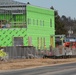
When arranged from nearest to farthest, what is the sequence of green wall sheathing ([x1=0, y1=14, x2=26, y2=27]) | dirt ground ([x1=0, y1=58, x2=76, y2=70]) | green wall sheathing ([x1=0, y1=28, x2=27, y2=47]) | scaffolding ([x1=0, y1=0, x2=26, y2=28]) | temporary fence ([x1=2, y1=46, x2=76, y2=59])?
dirt ground ([x1=0, y1=58, x2=76, y2=70]), temporary fence ([x1=2, y1=46, x2=76, y2=59]), green wall sheathing ([x1=0, y1=28, x2=27, y2=47]), scaffolding ([x1=0, y1=0, x2=26, y2=28]), green wall sheathing ([x1=0, y1=14, x2=26, y2=27])

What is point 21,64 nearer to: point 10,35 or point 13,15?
point 10,35

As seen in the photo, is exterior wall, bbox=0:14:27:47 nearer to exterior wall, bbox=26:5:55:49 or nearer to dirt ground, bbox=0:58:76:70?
exterior wall, bbox=26:5:55:49

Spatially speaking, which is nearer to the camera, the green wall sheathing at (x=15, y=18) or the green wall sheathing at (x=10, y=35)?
the green wall sheathing at (x=10, y=35)

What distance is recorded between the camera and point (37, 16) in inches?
2975

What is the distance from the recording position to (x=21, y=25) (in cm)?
7031

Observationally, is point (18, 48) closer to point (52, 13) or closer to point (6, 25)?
point (6, 25)

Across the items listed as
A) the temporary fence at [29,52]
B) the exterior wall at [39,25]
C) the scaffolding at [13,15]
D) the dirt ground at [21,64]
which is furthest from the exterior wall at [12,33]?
the dirt ground at [21,64]

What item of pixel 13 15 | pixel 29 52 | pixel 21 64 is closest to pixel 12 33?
pixel 13 15

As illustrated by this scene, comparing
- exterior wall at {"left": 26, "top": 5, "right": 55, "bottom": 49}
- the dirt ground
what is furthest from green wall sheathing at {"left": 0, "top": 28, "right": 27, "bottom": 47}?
the dirt ground

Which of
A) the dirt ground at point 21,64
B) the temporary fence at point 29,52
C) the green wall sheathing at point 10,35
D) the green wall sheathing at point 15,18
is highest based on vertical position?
the green wall sheathing at point 15,18

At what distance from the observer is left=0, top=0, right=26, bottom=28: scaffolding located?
7075cm

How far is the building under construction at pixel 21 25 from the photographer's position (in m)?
69.2

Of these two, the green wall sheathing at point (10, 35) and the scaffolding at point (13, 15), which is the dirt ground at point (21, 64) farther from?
the scaffolding at point (13, 15)

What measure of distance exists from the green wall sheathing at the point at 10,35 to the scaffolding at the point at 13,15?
3.95ft
